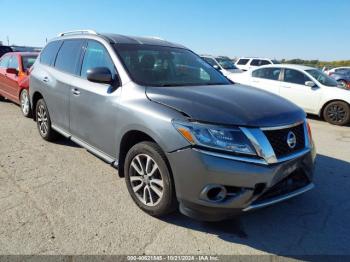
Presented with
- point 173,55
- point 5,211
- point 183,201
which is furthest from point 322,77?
point 5,211

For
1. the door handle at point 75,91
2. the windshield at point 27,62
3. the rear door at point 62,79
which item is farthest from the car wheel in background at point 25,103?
the door handle at point 75,91

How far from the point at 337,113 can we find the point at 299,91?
120cm

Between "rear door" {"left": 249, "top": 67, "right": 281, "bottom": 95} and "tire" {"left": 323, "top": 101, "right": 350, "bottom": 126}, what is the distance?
1.56m

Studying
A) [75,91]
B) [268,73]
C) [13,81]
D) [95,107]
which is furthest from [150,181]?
[268,73]

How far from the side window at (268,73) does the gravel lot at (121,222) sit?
593 cm

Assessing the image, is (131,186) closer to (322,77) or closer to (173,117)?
(173,117)

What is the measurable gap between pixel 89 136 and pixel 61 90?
3.44 ft

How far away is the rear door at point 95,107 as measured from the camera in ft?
12.9

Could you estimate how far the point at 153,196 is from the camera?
11.5 ft

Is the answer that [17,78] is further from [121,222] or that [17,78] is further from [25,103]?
[121,222]

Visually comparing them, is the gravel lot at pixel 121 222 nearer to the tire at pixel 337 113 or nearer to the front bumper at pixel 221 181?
the front bumper at pixel 221 181

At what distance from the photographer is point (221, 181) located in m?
2.90

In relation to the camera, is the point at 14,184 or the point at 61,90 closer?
the point at 14,184

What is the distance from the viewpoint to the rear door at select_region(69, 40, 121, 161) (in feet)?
12.9
